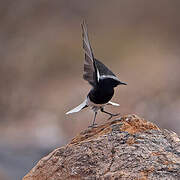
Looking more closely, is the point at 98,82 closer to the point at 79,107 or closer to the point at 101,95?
the point at 101,95

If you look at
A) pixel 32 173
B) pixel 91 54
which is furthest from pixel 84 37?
pixel 32 173

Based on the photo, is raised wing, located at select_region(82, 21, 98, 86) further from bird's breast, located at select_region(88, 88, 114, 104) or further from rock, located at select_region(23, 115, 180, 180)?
rock, located at select_region(23, 115, 180, 180)

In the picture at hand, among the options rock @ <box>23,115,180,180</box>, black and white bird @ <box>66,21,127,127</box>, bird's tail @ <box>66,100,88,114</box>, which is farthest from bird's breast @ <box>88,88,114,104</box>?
rock @ <box>23,115,180,180</box>

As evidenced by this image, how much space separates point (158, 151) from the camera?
363 centimetres

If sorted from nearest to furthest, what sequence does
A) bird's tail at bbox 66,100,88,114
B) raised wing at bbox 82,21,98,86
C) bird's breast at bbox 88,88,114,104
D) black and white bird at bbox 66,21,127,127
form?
raised wing at bbox 82,21,98,86 < black and white bird at bbox 66,21,127,127 < bird's breast at bbox 88,88,114,104 < bird's tail at bbox 66,100,88,114

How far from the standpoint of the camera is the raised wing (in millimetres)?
3910

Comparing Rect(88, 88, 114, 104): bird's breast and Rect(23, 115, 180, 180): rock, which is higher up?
Rect(88, 88, 114, 104): bird's breast

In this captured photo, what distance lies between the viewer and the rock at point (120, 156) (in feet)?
11.2

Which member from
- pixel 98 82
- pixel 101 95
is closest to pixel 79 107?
pixel 101 95

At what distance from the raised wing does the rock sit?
0.66 metres

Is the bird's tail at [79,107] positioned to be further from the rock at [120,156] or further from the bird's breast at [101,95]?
the rock at [120,156]

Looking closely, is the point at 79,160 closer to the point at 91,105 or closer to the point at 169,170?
the point at 169,170

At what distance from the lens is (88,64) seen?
4332 mm

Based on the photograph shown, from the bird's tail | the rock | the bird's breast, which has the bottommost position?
the rock
